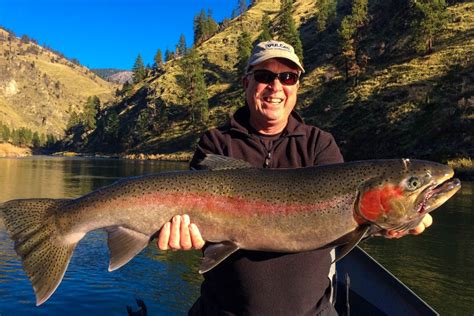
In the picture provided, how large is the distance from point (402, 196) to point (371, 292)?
3.85m

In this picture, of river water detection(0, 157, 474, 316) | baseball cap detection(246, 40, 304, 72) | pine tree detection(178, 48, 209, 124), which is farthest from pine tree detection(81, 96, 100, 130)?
baseball cap detection(246, 40, 304, 72)

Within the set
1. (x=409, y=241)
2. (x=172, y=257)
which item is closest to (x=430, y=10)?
(x=409, y=241)

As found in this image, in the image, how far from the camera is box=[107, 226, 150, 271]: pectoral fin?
4.25 metres

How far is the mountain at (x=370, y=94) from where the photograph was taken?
46897mm

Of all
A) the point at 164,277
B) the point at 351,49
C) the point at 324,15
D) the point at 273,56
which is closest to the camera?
the point at 273,56

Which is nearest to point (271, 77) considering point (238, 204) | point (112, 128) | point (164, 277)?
point (238, 204)

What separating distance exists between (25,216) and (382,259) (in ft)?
42.5

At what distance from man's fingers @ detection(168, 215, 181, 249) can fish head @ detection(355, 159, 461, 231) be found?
1589 millimetres

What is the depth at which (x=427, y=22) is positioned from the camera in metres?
64.2

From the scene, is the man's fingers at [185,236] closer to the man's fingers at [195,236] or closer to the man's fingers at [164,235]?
the man's fingers at [195,236]

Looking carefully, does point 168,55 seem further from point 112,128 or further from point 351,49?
point 351,49

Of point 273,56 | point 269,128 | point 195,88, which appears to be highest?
point 195,88

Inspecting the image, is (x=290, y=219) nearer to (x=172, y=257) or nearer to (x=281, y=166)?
(x=281, y=166)

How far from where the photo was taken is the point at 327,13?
349ft
